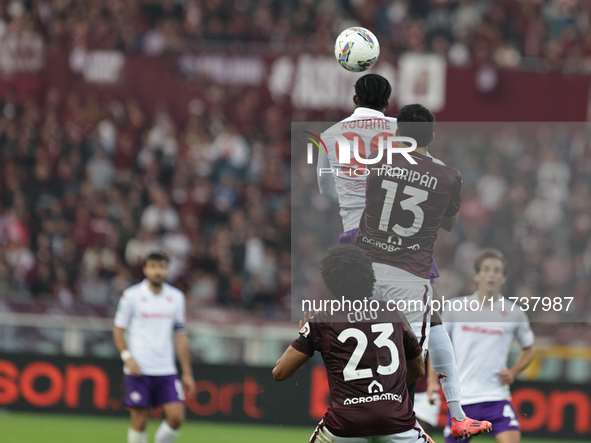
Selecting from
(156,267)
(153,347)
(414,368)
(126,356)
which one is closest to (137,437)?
(126,356)

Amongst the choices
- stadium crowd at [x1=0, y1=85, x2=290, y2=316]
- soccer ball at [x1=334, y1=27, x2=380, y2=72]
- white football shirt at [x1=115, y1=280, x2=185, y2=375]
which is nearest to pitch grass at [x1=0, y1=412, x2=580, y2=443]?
stadium crowd at [x1=0, y1=85, x2=290, y2=316]

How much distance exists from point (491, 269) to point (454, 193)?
2.22 m

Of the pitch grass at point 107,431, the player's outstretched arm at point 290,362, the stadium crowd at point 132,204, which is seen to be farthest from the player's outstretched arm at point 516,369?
the stadium crowd at point 132,204

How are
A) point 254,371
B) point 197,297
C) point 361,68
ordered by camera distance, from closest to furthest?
point 361,68 → point 254,371 → point 197,297

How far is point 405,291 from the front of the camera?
605 centimetres

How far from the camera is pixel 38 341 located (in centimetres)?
1288

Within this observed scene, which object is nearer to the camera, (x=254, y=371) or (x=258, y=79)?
(x=254, y=371)

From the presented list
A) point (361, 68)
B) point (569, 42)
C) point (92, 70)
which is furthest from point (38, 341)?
point (569, 42)

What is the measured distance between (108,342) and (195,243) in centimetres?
262

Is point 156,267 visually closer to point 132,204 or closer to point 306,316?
point 306,316

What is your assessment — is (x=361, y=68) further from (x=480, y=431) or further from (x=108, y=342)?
(x=108, y=342)

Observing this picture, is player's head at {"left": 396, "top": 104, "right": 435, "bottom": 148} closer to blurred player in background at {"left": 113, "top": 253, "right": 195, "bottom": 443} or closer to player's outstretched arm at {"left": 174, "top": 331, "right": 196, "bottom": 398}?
blurred player in background at {"left": 113, "top": 253, "right": 195, "bottom": 443}

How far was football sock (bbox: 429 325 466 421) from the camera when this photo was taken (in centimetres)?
625

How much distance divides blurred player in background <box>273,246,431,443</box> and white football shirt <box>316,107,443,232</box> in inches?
29.2
